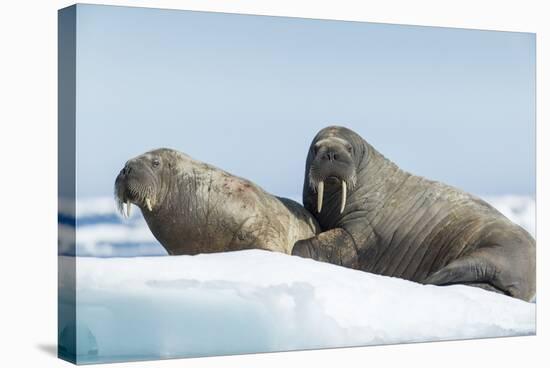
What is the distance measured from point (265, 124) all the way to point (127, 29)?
5.50 feet

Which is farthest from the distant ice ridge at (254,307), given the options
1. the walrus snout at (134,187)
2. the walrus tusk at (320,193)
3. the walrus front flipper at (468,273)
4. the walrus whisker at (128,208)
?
the walrus tusk at (320,193)

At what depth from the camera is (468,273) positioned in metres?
12.8

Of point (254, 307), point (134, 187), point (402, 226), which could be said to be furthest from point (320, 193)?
point (134, 187)

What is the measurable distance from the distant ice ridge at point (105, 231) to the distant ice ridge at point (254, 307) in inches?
4.3

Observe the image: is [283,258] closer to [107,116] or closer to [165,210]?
[165,210]

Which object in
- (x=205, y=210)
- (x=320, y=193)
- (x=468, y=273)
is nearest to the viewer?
(x=205, y=210)

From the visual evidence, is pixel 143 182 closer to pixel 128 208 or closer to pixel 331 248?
pixel 128 208

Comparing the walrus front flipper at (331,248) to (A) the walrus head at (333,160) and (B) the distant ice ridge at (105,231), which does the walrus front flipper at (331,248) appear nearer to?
(A) the walrus head at (333,160)

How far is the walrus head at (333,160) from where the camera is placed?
12836 mm

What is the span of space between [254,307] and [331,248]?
126 centimetres

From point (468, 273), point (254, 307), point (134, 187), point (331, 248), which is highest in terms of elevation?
point (134, 187)

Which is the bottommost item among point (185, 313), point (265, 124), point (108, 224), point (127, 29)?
point (185, 313)

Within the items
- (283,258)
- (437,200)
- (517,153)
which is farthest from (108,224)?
(517,153)

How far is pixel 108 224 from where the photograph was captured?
38.0 feet
